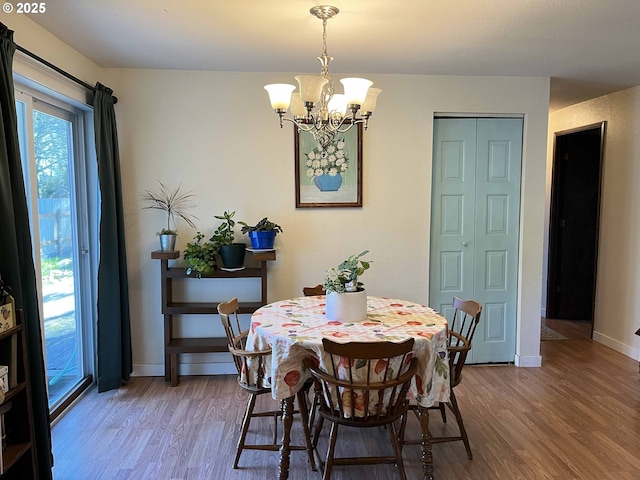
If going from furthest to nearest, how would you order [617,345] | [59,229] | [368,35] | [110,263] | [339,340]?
[617,345], [110,263], [59,229], [368,35], [339,340]

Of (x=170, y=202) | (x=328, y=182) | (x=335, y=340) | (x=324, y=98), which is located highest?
(x=324, y=98)

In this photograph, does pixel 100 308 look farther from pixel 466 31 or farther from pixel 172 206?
pixel 466 31

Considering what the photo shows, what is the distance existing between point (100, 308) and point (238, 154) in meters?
1.54

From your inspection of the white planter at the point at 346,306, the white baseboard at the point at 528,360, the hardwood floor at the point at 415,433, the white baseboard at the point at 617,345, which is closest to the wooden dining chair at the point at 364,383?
the white planter at the point at 346,306

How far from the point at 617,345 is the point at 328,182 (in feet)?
10.4

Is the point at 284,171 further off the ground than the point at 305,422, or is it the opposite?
the point at 284,171

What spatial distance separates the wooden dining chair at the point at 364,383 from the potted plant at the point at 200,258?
150 cm

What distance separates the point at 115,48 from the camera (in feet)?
10.1

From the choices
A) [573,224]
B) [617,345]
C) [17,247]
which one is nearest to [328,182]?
[17,247]

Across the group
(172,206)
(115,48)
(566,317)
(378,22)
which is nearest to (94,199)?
(172,206)

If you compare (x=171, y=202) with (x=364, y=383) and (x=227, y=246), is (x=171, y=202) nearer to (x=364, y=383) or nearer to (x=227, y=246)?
(x=227, y=246)

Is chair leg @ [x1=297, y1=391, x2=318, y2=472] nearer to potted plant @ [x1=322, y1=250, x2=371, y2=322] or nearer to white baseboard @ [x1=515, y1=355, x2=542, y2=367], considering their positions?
potted plant @ [x1=322, y1=250, x2=371, y2=322]

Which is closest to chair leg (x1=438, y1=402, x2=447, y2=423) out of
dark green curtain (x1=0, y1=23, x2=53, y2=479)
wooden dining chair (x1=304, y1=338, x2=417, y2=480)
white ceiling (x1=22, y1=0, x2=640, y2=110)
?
wooden dining chair (x1=304, y1=338, x2=417, y2=480)

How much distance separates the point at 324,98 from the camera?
8.14 feet
